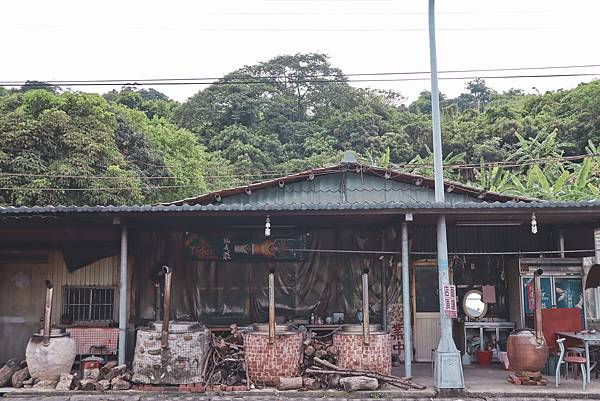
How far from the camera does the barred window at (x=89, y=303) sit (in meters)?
12.5

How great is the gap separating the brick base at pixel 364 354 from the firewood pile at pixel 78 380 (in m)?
3.80

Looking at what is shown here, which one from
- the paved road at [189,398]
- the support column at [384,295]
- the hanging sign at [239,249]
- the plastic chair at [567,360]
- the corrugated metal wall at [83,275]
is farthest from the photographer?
the support column at [384,295]

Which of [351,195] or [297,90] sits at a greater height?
[297,90]

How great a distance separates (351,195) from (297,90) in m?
34.0

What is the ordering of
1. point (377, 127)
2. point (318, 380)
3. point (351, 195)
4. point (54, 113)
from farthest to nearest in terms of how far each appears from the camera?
1. point (377, 127)
2. point (54, 113)
3. point (351, 195)
4. point (318, 380)

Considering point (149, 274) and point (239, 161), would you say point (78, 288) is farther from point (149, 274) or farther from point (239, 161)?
point (239, 161)

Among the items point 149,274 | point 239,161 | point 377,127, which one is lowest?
point 149,274

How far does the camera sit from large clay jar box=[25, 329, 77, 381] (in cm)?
1041

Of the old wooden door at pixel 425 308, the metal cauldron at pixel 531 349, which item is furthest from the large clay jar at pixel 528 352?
the old wooden door at pixel 425 308

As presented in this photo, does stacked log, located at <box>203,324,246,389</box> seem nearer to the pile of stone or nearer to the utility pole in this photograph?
the pile of stone

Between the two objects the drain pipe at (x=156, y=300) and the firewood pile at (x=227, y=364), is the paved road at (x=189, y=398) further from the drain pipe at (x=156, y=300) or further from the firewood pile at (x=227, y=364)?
the drain pipe at (x=156, y=300)

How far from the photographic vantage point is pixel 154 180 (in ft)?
95.4

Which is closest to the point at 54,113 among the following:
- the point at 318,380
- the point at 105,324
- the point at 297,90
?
the point at 105,324

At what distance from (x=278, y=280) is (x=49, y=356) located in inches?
189
